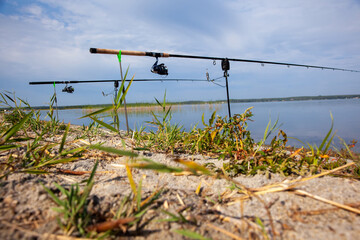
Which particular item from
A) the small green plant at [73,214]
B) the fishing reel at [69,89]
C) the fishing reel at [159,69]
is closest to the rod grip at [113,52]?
the fishing reel at [159,69]

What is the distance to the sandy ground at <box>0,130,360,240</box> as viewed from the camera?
0.69 meters

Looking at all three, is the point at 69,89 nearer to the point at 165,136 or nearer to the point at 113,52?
the point at 113,52

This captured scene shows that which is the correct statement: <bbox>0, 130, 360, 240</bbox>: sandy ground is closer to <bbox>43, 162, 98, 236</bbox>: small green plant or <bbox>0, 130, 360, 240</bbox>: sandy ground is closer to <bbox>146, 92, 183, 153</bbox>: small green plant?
<bbox>43, 162, 98, 236</bbox>: small green plant

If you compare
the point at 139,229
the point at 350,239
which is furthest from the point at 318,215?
the point at 139,229

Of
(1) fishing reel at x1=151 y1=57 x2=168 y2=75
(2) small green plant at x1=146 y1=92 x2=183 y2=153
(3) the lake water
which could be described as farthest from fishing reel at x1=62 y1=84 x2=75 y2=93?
(2) small green plant at x1=146 y1=92 x2=183 y2=153

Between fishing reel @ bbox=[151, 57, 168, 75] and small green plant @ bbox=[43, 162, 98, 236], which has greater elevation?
fishing reel @ bbox=[151, 57, 168, 75]

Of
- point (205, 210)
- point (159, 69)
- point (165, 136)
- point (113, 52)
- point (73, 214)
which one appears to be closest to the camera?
point (73, 214)

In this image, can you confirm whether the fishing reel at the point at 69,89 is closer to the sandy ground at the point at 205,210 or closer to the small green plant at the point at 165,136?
the small green plant at the point at 165,136

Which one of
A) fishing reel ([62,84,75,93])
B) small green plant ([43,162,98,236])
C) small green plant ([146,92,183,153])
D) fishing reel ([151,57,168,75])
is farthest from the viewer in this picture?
fishing reel ([62,84,75,93])

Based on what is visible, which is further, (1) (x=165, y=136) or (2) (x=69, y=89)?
(2) (x=69, y=89)

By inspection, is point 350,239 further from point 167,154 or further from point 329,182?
point 167,154

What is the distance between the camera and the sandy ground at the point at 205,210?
69 centimetres

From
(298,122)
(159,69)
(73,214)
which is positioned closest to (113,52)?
(159,69)

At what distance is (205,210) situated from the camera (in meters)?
0.87
